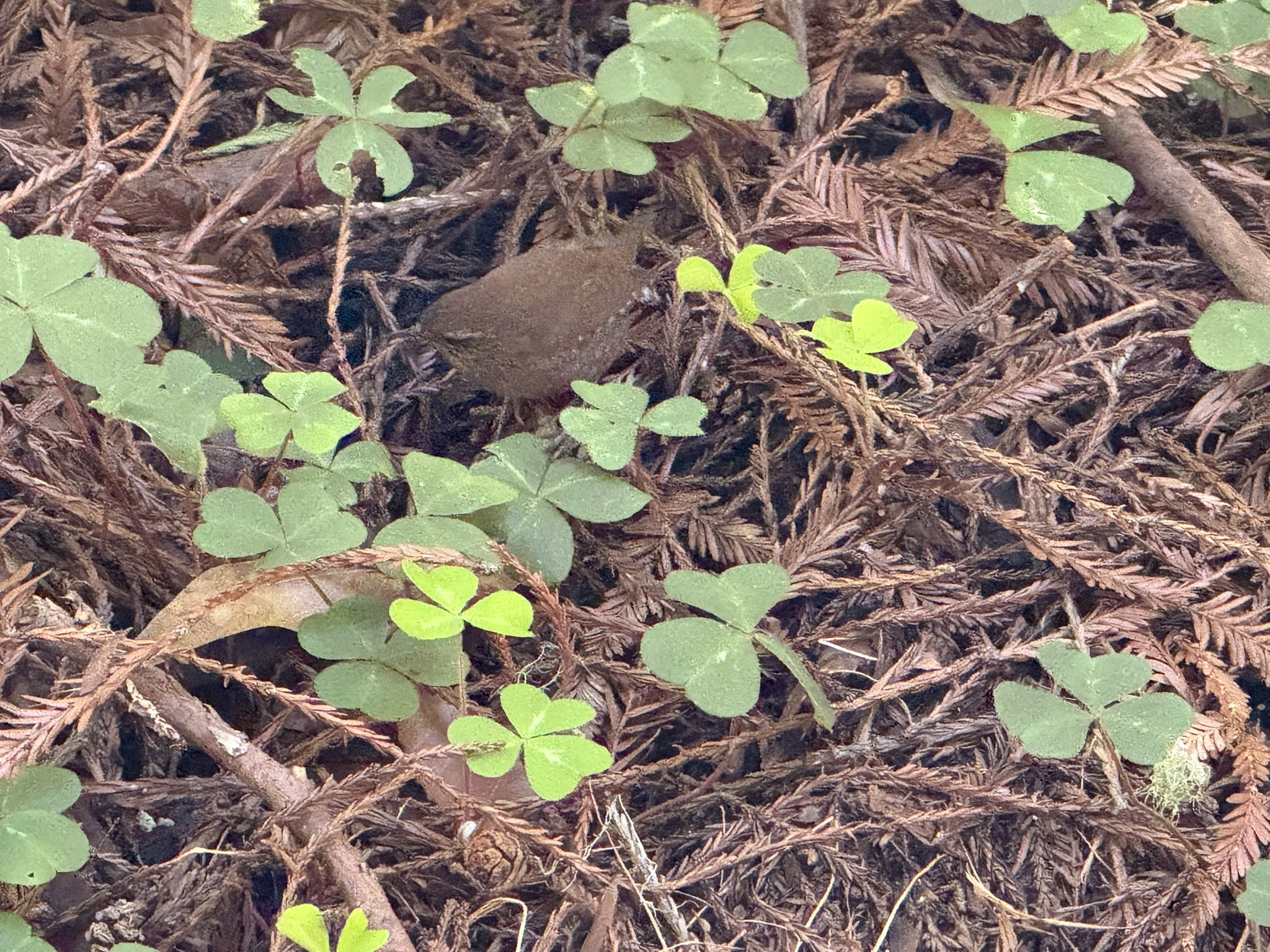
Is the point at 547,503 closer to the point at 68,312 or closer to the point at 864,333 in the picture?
the point at 864,333

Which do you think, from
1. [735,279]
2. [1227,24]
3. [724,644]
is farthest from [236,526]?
[1227,24]

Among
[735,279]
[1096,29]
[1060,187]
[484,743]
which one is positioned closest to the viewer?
[484,743]

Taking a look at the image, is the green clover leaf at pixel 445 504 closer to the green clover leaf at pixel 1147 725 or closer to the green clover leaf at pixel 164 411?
the green clover leaf at pixel 164 411

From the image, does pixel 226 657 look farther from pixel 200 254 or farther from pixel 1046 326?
pixel 1046 326

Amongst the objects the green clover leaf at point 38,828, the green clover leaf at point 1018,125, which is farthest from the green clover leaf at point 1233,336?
the green clover leaf at point 38,828

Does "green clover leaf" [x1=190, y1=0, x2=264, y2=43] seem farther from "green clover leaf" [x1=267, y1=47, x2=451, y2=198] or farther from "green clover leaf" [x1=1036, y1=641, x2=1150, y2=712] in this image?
"green clover leaf" [x1=1036, y1=641, x2=1150, y2=712]

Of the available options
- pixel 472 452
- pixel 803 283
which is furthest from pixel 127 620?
pixel 803 283
